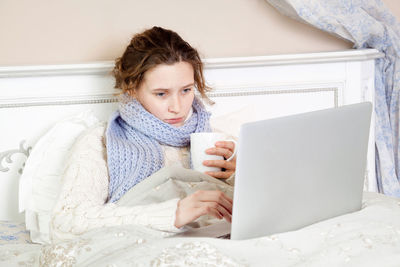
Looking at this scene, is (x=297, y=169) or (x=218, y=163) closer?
(x=297, y=169)

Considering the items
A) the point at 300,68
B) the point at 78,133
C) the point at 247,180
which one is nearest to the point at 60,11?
the point at 78,133

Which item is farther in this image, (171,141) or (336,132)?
(171,141)

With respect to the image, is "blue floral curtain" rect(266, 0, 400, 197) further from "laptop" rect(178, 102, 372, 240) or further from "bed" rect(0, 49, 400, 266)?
"laptop" rect(178, 102, 372, 240)

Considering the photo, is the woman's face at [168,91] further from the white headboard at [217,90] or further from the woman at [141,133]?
the white headboard at [217,90]

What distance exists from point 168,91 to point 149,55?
0.40 feet

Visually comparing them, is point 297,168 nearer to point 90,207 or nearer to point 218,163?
point 218,163

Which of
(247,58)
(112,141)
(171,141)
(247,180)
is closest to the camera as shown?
(247,180)

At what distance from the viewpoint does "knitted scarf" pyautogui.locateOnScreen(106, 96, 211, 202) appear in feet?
5.08

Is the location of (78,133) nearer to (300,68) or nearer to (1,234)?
(1,234)

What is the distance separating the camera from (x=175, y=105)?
1.63 m

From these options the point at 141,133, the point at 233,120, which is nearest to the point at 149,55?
the point at 141,133

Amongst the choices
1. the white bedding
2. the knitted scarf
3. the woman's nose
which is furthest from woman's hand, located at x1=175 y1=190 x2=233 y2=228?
the woman's nose

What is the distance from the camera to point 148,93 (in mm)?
1633

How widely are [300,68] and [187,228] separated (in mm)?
1038
